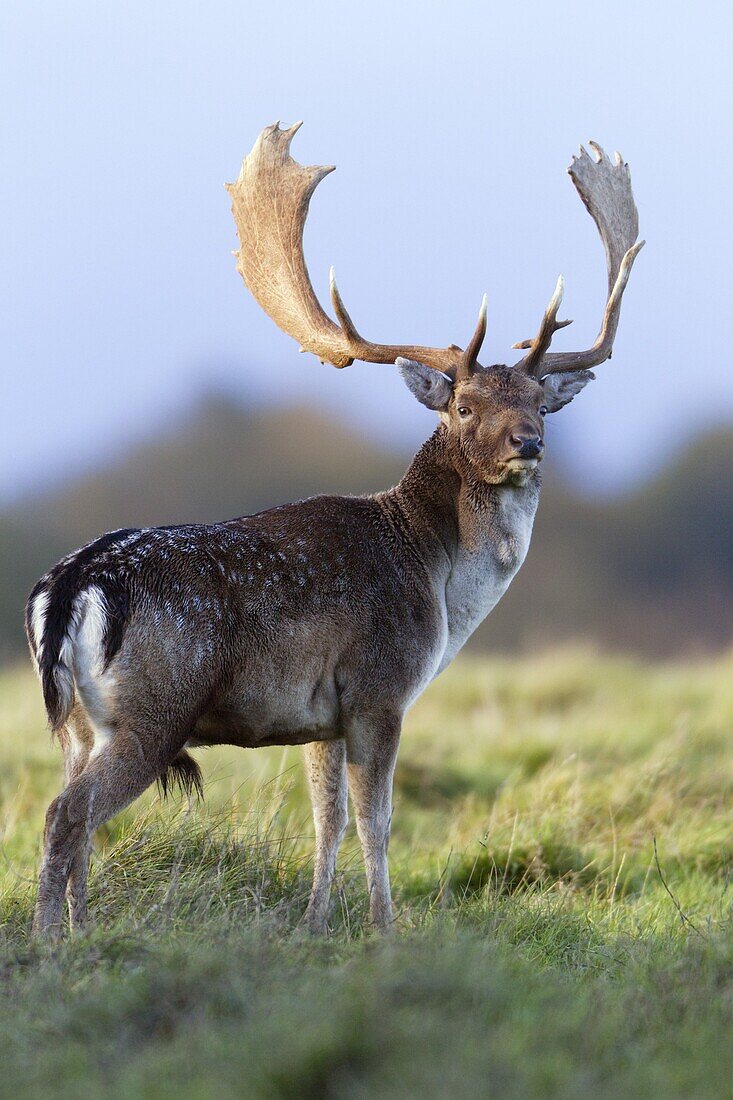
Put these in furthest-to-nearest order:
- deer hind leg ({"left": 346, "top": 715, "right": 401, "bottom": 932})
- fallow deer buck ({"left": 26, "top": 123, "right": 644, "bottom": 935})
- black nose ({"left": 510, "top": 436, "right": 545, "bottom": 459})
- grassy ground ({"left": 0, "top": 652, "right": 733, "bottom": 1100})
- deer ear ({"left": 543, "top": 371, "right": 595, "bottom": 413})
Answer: deer ear ({"left": 543, "top": 371, "right": 595, "bottom": 413}), black nose ({"left": 510, "top": 436, "right": 545, "bottom": 459}), deer hind leg ({"left": 346, "top": 715, "right": 401, "bottom": 932}), fallow deer buck ({"left": 26, "top": 123, "right": 644, "bottom": 935}), grassy ground ({"left": 0, "top": 652, "right": 733, "bottom": 1100})

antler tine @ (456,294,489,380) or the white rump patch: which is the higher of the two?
antler tine @ (456,294,489,380)

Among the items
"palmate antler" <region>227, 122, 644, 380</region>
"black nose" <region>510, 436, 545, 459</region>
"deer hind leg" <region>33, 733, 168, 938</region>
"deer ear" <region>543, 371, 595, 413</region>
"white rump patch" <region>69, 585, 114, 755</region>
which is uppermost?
"palmate antler" <region>227, 122, 644, 380</region>

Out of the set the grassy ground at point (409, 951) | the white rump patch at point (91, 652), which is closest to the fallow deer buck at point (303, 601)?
the white rump patch at point (91, 652)

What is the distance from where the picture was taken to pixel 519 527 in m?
7.34

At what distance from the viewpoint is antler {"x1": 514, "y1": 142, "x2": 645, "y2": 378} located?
7.81 m

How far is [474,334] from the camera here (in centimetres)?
721

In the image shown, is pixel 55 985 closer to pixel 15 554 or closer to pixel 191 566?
pixel 191 566

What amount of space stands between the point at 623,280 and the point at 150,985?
513 cm

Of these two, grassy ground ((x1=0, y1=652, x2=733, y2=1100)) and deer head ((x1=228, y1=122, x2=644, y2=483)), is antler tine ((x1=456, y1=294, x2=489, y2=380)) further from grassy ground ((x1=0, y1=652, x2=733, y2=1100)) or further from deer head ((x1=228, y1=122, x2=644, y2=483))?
grassy ground ((x1=0, y1=652, x2=733, y2=1100))

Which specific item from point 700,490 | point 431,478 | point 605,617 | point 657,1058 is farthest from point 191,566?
point 700,490

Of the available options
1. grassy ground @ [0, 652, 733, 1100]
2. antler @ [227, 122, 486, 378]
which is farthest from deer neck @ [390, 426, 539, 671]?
grassy ground @ [0, 652, 733, 1100]

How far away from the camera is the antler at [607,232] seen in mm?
7809

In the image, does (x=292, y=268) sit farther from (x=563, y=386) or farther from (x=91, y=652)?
(x=91, y=652)

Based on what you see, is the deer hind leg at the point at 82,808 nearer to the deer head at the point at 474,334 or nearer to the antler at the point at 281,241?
the deer head at the point at 474,334
